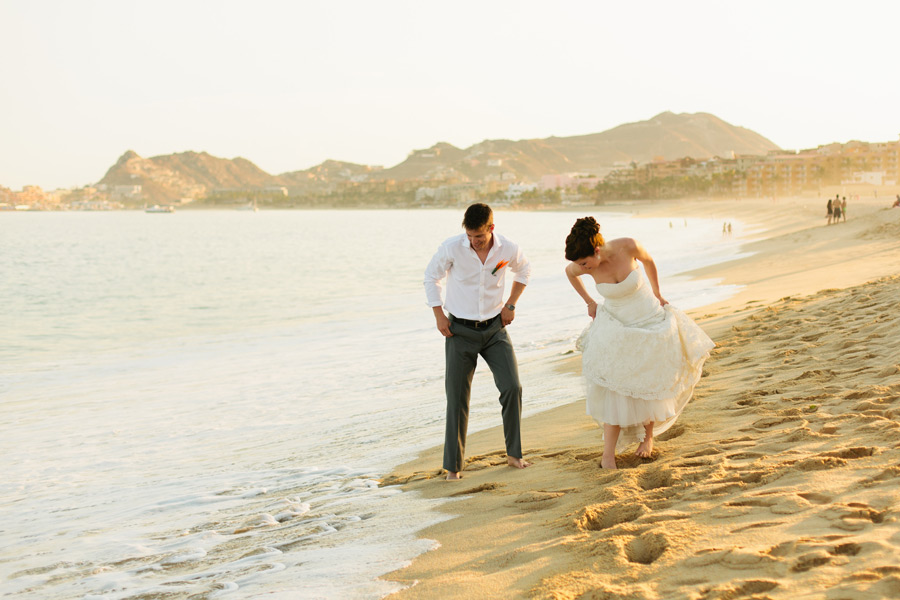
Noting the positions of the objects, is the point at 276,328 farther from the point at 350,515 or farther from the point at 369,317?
the point at 350,515

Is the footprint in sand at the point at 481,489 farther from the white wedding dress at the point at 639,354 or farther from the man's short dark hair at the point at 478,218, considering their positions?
the man's short dark hair at the point at 478,218

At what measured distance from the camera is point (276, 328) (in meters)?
17.4

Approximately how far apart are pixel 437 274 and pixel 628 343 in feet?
4.00

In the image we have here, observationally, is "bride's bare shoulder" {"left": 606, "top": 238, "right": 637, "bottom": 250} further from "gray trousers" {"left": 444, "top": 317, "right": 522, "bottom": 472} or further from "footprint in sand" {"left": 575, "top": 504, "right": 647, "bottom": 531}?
"footprint in sand" {"left": 575, "top": 504, "right": 647, "bottom": 531}

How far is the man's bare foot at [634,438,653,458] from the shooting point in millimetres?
4504

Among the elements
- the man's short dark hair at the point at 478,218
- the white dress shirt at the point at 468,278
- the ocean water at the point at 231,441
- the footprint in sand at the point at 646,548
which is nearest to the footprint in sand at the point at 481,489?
the ocean water at the point at 231,441

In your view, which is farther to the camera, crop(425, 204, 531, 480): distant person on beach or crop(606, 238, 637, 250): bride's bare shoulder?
crop(425, 204, 531, 480): distant person on beach

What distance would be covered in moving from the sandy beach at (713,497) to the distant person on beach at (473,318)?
332 millimetres

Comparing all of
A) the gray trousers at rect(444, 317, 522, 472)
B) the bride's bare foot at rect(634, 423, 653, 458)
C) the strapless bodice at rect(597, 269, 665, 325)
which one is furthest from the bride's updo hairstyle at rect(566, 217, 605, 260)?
the bride's bare foot at rect(634, 423, 653, 458)

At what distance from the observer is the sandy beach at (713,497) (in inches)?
110

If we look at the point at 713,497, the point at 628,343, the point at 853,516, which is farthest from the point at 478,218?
the point at 853,516

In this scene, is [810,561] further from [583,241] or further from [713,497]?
[583,241]

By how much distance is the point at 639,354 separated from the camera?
4.20m

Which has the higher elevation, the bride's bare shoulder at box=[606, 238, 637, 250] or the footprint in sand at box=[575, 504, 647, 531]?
the bride's bare shoulder at box=[606, 238, 637, 250]
